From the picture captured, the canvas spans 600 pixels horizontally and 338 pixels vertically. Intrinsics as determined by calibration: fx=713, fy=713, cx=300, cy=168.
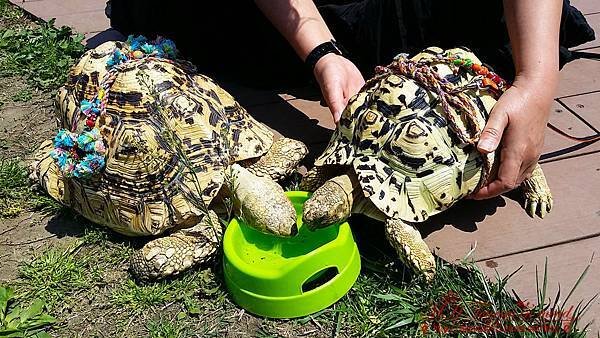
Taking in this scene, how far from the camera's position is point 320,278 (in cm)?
258

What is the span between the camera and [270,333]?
7.99 ft

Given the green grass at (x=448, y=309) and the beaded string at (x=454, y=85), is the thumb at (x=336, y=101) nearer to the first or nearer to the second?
the beaded string at (x=454, y=85)

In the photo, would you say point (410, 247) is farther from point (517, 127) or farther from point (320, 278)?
point (517, 127)

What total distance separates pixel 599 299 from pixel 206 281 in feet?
4.49

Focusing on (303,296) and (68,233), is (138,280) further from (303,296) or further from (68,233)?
(303,296)

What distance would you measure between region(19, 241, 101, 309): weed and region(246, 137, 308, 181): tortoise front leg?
0.75 metres

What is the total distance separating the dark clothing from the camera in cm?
327

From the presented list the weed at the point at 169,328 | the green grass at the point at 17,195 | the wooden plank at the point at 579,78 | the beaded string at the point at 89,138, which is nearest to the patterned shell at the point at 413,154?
the weed at the point at 169,328

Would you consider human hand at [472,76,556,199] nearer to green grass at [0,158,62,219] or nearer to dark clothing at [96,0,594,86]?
dark clothing at [96,0,594,86]

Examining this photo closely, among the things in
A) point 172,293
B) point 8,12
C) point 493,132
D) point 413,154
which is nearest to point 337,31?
point 413,154

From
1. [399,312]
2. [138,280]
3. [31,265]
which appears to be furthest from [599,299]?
[31,265]

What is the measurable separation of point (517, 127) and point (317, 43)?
1.01 metres

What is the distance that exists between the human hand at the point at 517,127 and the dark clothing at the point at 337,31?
29.4 inches

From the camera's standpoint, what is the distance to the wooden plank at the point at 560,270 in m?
2.38
